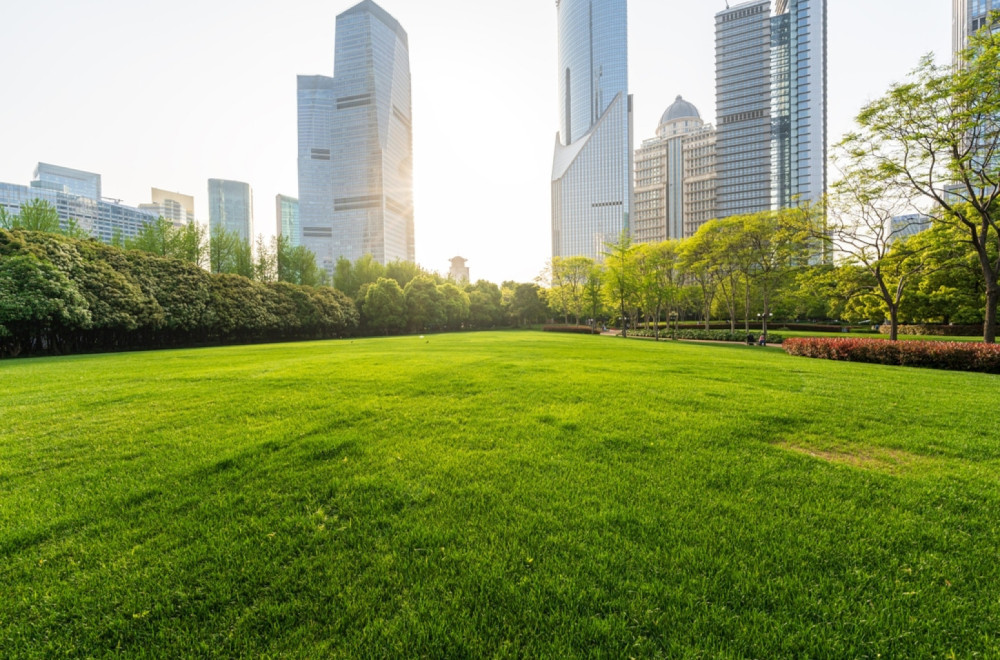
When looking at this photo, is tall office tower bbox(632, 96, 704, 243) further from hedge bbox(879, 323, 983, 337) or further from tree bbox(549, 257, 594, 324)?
hedge bbox(879, 323, 983, 337)

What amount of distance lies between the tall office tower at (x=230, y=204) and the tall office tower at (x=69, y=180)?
3424cm

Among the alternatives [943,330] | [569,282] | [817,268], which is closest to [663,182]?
[569,282]

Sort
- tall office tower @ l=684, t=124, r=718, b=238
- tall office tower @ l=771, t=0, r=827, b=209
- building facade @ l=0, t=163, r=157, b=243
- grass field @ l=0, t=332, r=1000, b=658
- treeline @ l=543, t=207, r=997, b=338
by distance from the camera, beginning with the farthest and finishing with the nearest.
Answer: tall office tower @ l=684, t=124, r=718, b=238
building facade @ l=0, t=163, r=157, b=243
tall office tower @ l=771, t=0, r=827, b=209
treeline @ l=543, t=207, r=997, b=338
grass field @ l=0, t=332, r=1000, b=658

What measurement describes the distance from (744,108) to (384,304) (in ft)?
354

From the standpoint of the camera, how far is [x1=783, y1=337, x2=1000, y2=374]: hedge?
10492mm

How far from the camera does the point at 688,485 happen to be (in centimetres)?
326

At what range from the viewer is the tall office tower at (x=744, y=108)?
3563 inches

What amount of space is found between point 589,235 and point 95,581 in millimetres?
123036

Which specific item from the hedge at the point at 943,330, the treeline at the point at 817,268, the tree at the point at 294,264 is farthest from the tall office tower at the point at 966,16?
the tree at the point at 294,264

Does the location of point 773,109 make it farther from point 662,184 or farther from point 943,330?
Answer: point 943,330

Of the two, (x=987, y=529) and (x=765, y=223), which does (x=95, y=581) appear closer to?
(x=987, y=529)

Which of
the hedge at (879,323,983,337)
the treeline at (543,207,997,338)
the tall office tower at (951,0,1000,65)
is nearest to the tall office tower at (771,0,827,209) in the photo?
the tall office tower at (951,0,1000,65)

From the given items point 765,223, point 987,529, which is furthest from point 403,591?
point 765,223

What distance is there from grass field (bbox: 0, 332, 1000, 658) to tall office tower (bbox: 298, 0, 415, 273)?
127m
